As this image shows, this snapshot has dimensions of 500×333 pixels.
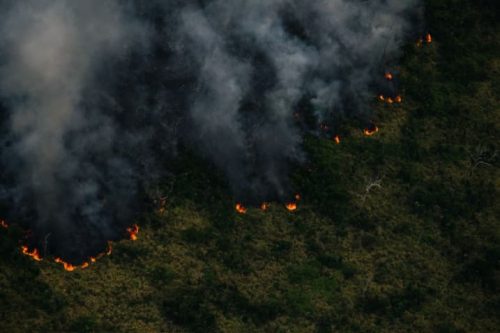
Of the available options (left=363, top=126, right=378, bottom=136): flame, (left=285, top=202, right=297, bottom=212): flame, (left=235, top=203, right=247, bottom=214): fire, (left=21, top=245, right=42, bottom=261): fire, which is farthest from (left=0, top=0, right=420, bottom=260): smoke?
(left=363, top=126, right=378, bottom=136): flame

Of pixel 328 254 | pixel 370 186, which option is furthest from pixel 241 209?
pixel 370 186

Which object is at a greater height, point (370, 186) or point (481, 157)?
point (481, 157)

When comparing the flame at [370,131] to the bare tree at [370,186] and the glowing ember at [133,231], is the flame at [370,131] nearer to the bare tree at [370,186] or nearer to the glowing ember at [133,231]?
the bare tree at [370,186]

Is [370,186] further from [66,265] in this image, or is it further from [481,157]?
[66,265]

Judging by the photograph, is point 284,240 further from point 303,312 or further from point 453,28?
point 453,28

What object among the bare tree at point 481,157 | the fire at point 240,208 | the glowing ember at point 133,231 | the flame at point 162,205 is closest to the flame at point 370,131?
the bare tree at point 481,157

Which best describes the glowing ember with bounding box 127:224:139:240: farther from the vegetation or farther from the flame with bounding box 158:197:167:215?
the flame with bounding box 158:197:167:215
